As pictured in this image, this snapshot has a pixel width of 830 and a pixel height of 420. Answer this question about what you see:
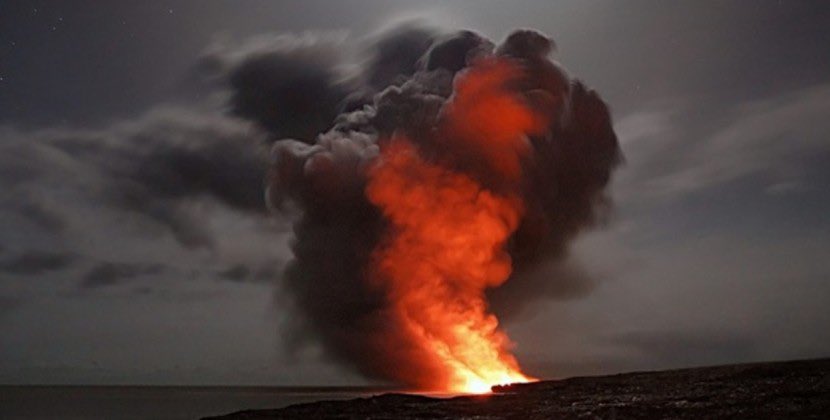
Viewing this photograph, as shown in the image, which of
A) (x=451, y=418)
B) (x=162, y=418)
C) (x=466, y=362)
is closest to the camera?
(x=451, y=418)

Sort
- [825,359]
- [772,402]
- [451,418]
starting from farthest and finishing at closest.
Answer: [825,359] → [451,418] → [772,402]

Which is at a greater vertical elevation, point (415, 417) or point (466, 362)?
point (466, 362)

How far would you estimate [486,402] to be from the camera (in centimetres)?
6450

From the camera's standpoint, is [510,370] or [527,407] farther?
[510,370]

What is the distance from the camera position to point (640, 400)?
194 feet

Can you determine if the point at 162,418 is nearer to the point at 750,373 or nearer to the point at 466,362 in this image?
the point at 466,362

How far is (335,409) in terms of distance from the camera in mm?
66438

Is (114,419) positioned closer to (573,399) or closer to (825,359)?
(573,399)

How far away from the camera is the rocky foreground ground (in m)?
52.1

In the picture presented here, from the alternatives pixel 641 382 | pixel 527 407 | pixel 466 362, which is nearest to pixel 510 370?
pixel 466 362

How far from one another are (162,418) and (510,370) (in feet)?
276

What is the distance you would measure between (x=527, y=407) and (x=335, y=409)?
55.3 feet

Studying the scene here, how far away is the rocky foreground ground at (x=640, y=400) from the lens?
2051 inches

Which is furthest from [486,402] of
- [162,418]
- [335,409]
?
[162,418]
